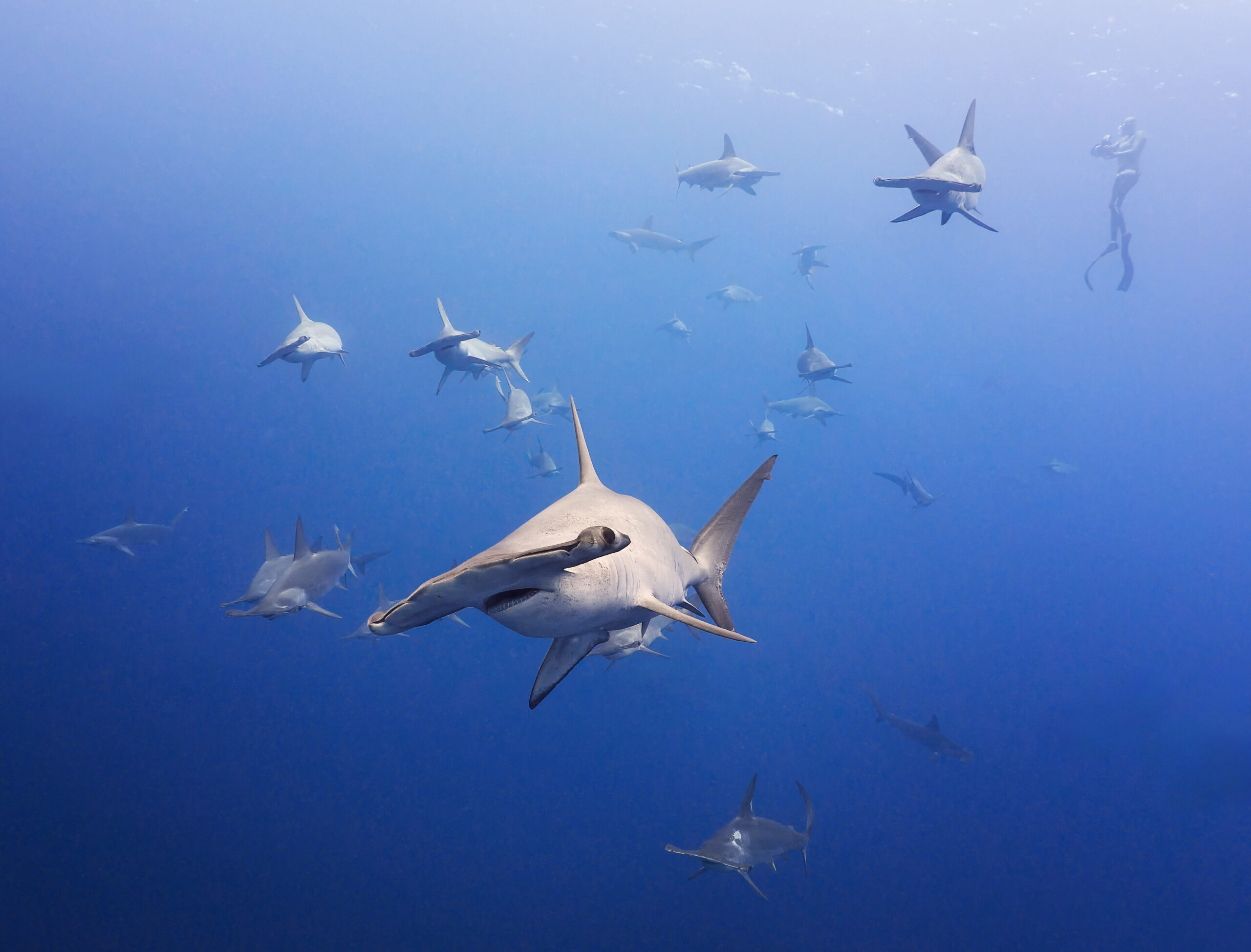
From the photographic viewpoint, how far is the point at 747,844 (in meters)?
6.65

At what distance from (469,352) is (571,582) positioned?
6734mm

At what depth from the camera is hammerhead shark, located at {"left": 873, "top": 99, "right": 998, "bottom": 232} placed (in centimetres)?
434

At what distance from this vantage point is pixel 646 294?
6800 centimetres

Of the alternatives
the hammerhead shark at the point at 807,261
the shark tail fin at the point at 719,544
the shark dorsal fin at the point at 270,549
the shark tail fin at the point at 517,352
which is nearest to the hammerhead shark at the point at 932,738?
the shark tail fin at the point at 517,352

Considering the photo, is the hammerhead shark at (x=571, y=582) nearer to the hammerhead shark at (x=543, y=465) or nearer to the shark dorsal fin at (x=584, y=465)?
the shark dorsal fin at (x=584, y=465)

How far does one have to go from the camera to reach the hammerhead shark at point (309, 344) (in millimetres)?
7098

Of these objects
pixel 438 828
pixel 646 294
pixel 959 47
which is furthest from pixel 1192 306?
pixel 438 828

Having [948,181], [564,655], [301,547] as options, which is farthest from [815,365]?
[564,655]

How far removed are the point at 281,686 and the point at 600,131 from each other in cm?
4094

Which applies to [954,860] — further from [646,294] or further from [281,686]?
[646,294]

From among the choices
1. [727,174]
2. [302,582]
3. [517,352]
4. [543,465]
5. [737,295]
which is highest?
[727,174]

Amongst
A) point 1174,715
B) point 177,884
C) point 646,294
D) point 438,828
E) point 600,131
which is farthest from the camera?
point 646,294

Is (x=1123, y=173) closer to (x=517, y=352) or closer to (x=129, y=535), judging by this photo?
(x=517, y=352)

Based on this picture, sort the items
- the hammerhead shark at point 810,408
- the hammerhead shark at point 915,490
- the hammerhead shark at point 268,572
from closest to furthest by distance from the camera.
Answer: the hammerhead shark at point 268,572 < the hammerhead shark at point 915,490 < the hammerhead shark at point 810,408
